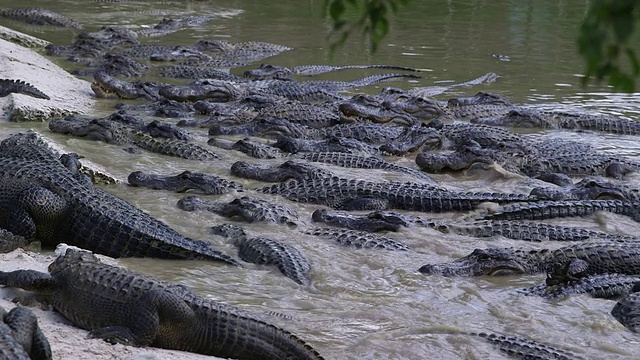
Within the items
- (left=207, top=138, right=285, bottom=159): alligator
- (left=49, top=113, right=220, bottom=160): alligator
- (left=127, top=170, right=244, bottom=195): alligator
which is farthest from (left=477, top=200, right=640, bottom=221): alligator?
(left=49, top=113, right=220, bottom=160): alligator

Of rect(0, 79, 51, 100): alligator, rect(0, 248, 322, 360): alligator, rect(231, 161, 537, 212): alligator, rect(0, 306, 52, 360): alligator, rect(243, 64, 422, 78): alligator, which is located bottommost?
rect(243, 64, 422, 78): alligator

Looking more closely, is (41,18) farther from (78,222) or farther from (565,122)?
(78,222)

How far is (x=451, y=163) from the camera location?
9.14m

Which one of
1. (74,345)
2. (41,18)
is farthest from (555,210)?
(41,18)

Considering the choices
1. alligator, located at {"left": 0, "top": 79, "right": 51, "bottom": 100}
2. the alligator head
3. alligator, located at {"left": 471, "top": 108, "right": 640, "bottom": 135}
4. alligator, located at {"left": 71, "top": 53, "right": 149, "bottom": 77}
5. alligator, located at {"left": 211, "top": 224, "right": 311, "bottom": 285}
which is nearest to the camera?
alligator, located at {"left": 211, "top": 224, "right": 311, "bottom": 285}

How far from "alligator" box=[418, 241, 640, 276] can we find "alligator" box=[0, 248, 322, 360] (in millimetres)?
2029

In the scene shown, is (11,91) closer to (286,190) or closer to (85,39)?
(286,190)

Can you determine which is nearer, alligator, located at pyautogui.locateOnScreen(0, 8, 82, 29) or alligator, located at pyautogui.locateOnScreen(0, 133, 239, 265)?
alligator, located at pyautogui.locateOnScreen(0, 133, 239, 265)

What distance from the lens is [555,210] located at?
24.3ft

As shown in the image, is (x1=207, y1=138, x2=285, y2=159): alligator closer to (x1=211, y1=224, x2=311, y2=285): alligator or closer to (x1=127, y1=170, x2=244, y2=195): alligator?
(x1=127, y1=170, x2=244, y2=195): alligator

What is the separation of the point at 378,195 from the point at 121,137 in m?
2.97

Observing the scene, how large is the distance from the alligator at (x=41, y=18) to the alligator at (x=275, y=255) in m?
14.2

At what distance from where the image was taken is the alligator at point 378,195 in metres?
7.56

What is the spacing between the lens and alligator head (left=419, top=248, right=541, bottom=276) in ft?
19.2
